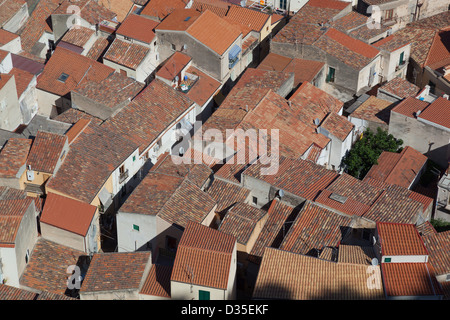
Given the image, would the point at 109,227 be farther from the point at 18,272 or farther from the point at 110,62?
the point at 110,62

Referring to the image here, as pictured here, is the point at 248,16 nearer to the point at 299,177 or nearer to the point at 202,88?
the point at 202,88

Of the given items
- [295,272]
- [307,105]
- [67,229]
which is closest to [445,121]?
[307,105]

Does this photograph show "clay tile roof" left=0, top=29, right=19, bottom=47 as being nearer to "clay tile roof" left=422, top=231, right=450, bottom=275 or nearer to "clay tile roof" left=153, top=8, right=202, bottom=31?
"clay tile roof" left=153, top=8, right=202, bottom=31

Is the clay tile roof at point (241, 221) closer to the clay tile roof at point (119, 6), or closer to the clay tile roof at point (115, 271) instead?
the clay tile roof at point (115, 271)

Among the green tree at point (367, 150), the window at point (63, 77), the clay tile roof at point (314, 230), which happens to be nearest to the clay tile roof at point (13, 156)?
the window at point (63, 77)

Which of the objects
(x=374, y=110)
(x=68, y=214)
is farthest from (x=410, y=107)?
(x=68, y=214)
